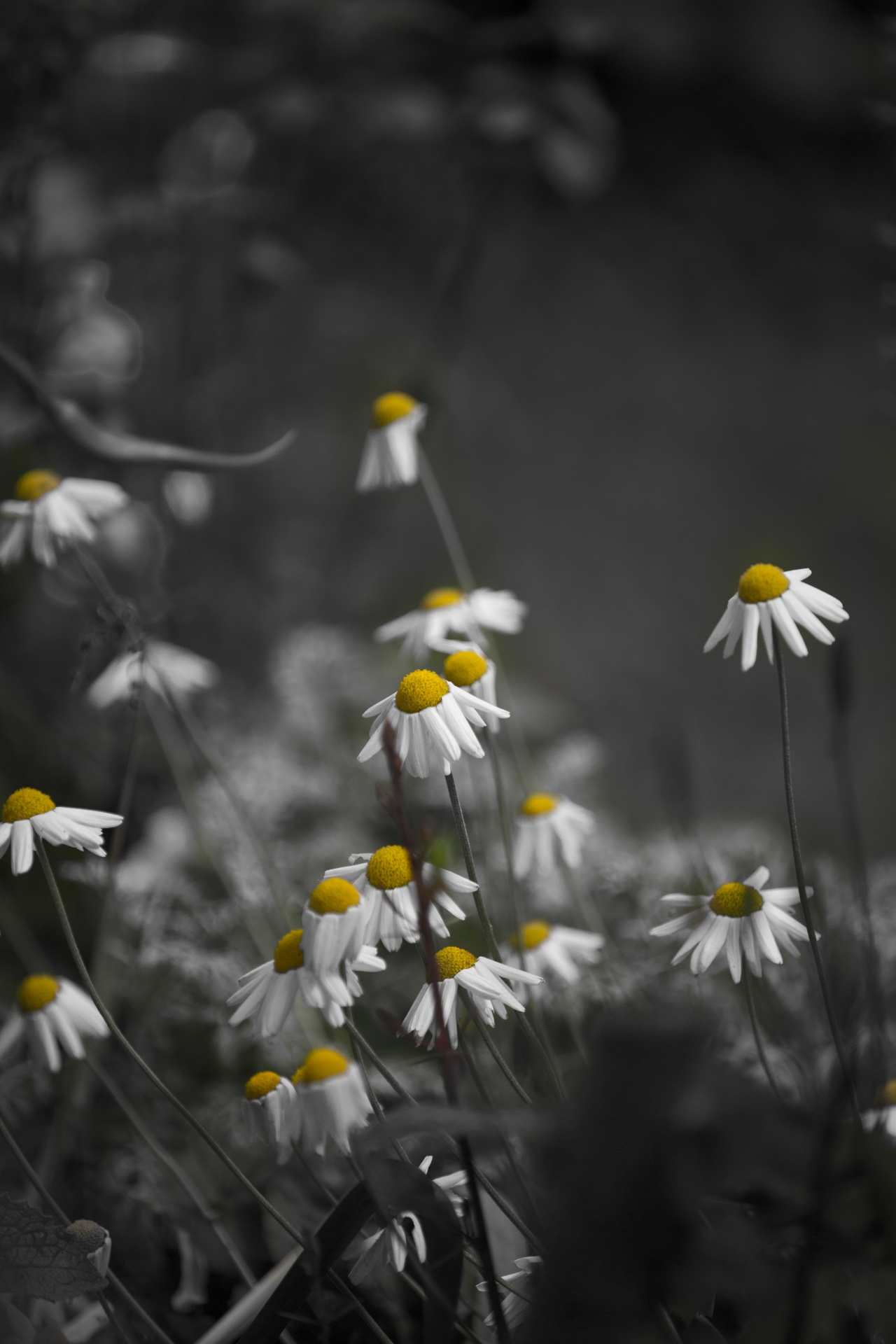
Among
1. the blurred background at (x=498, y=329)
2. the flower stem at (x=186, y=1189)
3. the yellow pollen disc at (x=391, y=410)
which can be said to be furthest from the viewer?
the blurred background at (x=498, y=329)

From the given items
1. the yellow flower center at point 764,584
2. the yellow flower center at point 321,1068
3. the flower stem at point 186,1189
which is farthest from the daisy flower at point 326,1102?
the yellow flower center at point 764,584

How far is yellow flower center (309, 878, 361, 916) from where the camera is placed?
10.3 inches

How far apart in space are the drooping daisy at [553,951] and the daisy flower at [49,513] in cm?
28

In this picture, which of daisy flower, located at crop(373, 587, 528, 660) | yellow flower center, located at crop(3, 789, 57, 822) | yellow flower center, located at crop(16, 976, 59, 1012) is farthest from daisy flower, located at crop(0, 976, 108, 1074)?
daisy flower, located at crop(373, 587, 528, 660)

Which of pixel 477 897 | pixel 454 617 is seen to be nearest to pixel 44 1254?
pixel 477 897

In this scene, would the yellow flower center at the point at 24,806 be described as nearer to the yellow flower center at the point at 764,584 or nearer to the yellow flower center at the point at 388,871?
the yellow flower center at the point at 388,871

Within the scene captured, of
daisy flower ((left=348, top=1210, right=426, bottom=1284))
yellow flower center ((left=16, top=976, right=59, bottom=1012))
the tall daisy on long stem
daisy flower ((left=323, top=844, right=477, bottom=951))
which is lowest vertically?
yellow flower center ((left=16, top=976, right=59, bottom=1012))

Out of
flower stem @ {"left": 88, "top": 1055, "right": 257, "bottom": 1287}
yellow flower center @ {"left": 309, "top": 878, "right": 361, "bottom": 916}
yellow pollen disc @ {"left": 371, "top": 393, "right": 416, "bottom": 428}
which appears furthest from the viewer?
yellow pollen disc @ {"left": 371, "top": 393, "right": 416, "bottom": 428}

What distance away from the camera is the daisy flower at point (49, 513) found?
0.41 meters

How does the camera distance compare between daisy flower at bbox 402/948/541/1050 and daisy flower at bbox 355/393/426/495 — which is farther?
daisy flower at bbox 355/393/426/495

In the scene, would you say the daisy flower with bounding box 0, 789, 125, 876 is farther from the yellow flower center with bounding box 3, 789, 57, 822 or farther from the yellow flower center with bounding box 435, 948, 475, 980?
the yellow flower center with bounding box 435, 948, 475, 980

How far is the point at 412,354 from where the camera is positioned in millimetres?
1065

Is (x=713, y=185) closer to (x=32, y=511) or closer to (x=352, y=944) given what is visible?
(x=32, y=511)

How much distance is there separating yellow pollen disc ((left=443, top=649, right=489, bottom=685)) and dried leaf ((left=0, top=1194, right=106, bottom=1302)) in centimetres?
22
